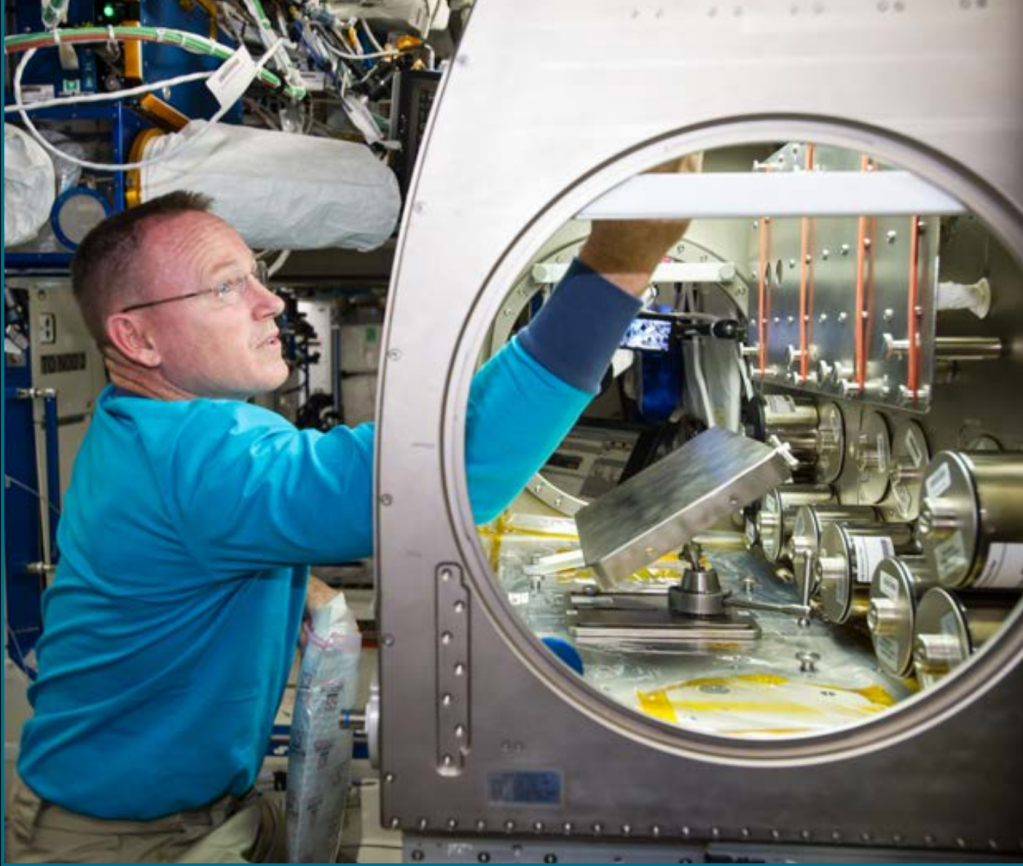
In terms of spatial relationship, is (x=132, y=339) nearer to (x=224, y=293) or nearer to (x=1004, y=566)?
(x=224, y=293)

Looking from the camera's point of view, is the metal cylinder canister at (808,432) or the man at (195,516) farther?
the metal cylinder canister at (808,432)

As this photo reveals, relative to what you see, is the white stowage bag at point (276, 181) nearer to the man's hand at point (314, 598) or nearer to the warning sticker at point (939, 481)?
the man's hand at point (314, 598)

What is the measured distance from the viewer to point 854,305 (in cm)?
222

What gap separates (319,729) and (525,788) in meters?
0.70

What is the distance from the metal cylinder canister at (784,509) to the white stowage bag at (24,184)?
8.13ft

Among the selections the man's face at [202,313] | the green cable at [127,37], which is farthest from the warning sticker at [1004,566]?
the green cable at [127,37]

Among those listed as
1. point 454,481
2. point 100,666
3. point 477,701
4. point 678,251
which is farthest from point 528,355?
point 678,251

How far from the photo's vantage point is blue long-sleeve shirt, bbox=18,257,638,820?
4.88 feet

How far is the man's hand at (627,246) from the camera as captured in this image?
151 centimetres

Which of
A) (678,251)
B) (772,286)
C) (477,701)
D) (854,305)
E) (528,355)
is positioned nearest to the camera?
(477,701)

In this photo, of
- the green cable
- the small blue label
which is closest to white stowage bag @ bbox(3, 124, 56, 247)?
the green cable

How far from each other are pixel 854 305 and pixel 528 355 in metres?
1.08

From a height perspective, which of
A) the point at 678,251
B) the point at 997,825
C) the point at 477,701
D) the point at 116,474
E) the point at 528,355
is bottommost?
the point at 997,825

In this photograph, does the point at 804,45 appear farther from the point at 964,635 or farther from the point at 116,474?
the point at 116,474
